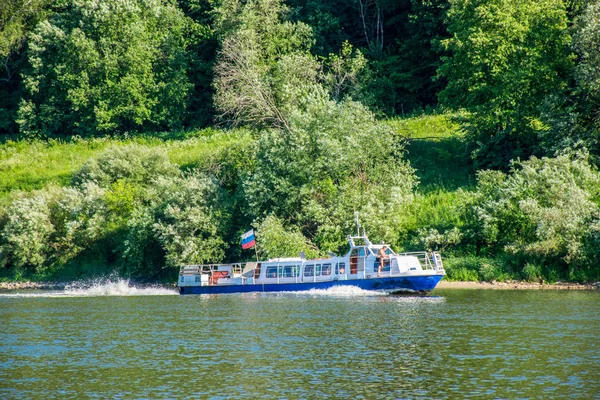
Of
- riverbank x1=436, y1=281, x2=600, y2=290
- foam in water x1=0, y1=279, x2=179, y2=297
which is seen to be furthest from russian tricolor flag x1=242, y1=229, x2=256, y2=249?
riverbank x1=436, y1=281, x2=600, y2=290

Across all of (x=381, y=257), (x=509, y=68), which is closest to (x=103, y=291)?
(x=381, y=257)

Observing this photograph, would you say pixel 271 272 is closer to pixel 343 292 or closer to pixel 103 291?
pixel 343 292

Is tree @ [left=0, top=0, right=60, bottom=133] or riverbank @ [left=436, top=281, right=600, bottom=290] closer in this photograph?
riverbank @ [left=436, top=281, right=600, bottom=290]

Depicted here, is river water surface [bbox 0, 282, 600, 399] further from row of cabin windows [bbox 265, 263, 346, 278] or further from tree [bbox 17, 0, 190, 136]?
tree [bbox 17, 0, 190, 136]

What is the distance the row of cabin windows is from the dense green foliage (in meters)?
2.41

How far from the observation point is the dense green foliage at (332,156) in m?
60.1

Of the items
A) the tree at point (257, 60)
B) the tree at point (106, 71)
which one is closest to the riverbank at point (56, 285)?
the tree at point (257, 60)

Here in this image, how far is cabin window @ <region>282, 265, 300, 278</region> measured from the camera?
58.9m

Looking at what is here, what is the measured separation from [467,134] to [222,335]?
3942 cm

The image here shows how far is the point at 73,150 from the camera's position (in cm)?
9369

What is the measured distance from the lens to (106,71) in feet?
315

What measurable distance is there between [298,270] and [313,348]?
2314cm

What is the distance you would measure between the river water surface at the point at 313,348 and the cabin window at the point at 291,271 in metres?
5.00

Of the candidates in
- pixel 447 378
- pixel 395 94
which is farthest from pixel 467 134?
pixel 447 378
